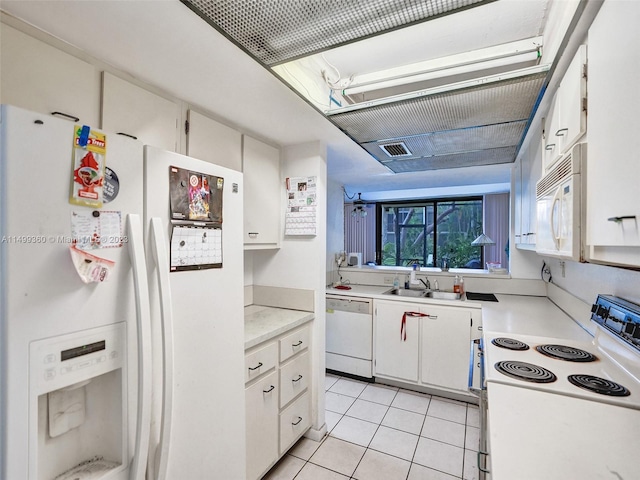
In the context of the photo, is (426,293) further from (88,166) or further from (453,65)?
(88,166)

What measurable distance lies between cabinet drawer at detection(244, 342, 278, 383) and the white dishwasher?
1.43 meters

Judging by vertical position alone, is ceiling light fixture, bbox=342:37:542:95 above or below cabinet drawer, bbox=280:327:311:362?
above

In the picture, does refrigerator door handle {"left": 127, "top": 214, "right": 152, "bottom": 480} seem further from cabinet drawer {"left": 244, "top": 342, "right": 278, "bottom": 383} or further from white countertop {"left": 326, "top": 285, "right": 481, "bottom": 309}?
white countertop {"left": 326, "top": 285, "right": 481, "bottom": 309}

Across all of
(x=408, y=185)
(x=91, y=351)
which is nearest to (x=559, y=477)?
(x=91, y=351)

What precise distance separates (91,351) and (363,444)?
6.60ft

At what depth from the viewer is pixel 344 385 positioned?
316cm

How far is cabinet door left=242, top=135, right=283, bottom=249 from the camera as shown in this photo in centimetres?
210

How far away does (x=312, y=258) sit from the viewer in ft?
7.68

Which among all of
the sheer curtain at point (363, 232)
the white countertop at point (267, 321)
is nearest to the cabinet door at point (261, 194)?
the white countertop at point (267, 321)

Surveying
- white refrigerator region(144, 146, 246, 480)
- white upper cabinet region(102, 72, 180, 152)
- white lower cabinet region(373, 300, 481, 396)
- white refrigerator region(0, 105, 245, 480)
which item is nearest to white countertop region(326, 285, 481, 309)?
white lower cabinet region(373, 300, 481, 396)

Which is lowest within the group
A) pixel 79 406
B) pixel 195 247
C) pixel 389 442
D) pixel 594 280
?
pixel 389 442

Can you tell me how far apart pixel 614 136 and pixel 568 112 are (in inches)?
18.7

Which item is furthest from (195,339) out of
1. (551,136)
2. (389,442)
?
(551,136)

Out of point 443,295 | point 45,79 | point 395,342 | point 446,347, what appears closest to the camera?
point 45,79
